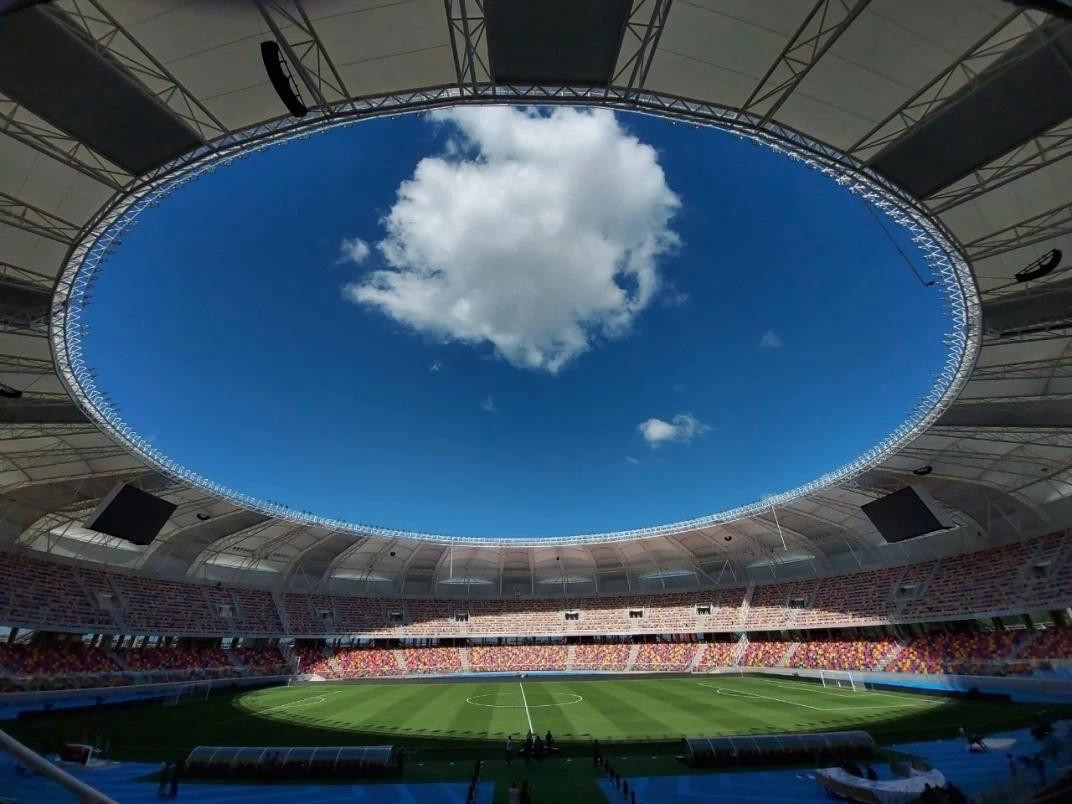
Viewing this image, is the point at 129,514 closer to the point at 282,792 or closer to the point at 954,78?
the point at 282,792

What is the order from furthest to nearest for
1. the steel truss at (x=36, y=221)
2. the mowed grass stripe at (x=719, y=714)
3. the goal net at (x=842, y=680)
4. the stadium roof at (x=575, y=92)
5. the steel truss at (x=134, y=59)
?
the goal net at (x=842, y=680)
the mowed grass stripe at (x=719, y=714)
the steel truss at (x=36, y=221)
the stadium roof at (x=575, y=92)
the steel truss at (x=134, y=59)

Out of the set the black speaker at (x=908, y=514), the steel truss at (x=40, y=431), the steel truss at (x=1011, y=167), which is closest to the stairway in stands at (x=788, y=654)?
the black speaker at (x=908, y=514)

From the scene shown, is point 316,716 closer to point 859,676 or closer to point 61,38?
point 61,38

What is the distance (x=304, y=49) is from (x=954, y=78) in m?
15.9

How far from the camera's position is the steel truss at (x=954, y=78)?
11.9 metres

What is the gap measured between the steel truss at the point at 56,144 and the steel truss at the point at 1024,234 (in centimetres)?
2629

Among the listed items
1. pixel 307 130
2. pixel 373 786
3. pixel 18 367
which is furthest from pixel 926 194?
pixel 18 367

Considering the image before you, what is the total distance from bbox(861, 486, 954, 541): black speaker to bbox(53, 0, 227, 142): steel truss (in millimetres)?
37969

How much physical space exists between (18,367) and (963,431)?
1760 inches

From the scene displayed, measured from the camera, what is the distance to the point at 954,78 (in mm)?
13297

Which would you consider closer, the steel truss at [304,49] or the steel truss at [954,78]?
the steel truss at [954,78]

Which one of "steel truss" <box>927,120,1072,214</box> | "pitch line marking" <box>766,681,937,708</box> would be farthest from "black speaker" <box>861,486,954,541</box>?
"steel truss" <box>927,120,1072,214</box>

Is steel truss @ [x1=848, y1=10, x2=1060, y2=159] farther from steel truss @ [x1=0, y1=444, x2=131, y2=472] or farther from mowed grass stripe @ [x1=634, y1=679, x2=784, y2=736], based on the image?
steel truss @ [x1=0, y1=444, x2=131, y2=472]

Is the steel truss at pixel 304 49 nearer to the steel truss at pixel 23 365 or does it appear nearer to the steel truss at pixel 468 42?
the steel truss at pixel 468 42
